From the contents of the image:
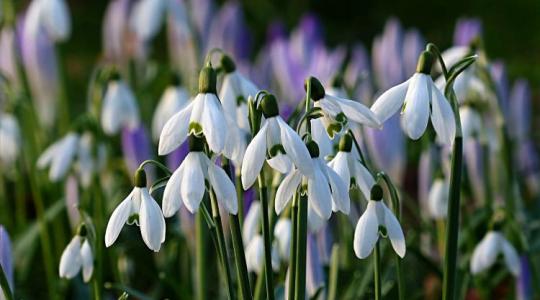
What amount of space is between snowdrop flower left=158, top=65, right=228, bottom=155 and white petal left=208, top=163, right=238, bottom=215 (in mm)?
52

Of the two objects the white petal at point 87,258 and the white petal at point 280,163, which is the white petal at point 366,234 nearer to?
the white petal at point 280,163

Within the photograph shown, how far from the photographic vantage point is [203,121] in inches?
53.9

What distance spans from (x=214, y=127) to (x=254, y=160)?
0.07 meters

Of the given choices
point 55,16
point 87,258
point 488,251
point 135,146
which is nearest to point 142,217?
point 87,258

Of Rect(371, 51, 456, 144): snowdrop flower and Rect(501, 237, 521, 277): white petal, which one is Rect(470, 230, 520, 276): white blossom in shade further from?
Rect(371, 51, 456, 144): snowdrop flower

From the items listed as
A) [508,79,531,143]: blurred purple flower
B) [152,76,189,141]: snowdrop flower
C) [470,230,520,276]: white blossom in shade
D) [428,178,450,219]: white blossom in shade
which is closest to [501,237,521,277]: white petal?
[470,230,520,276]: white blossom in shade

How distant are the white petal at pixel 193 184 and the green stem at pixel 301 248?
0.16 meters

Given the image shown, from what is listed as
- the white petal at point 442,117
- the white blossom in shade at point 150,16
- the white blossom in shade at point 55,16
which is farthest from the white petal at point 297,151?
the white blossom in shade at point 150,16

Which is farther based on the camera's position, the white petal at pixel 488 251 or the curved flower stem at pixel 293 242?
the white petal at pixel 488 251

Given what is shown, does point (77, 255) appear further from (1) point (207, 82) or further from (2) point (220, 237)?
(1) point (207, 82)

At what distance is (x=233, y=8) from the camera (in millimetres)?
A: 3785

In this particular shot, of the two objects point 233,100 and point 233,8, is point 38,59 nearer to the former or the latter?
point 233,8

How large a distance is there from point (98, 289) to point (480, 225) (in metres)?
1.46

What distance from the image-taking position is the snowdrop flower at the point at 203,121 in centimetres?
135
